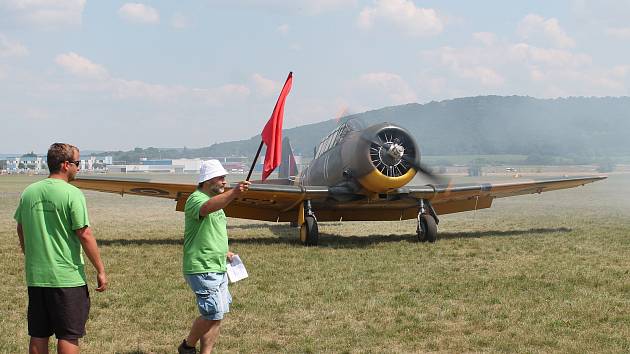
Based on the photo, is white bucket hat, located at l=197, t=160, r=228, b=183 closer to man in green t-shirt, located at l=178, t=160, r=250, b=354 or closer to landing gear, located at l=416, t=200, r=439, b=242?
man in green t-shirt, located at l=178, t=160, r=250, b=354

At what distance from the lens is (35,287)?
12.6 ft

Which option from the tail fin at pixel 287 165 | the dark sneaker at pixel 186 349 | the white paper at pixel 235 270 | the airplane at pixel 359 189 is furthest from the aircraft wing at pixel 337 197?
the dark sneaker at pixel 186 349

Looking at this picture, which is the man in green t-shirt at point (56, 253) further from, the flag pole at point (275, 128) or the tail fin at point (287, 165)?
the tail fin at point (287, 165)

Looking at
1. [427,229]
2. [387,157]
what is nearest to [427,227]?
[427,229]

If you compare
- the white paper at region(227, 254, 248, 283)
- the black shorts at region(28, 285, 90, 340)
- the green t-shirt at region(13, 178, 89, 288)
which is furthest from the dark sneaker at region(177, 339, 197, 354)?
the green t-shirt at region(13, 178, 89, 288)

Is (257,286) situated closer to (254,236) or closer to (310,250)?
(310,250)

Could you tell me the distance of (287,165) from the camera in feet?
67.1

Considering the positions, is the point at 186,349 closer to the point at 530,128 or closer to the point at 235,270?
the point at 235,270

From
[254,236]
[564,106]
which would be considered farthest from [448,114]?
[254,236]

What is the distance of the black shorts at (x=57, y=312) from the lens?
382 centimetres

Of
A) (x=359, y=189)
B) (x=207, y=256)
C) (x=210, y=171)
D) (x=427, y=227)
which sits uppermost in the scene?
(x=210, y=171)

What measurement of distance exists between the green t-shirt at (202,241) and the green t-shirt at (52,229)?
81 centimetres

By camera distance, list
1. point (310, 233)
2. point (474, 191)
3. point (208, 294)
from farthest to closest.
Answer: point (474, 191) → point (310, 233) → point (208, 294)

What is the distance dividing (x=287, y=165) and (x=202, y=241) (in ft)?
52.5
